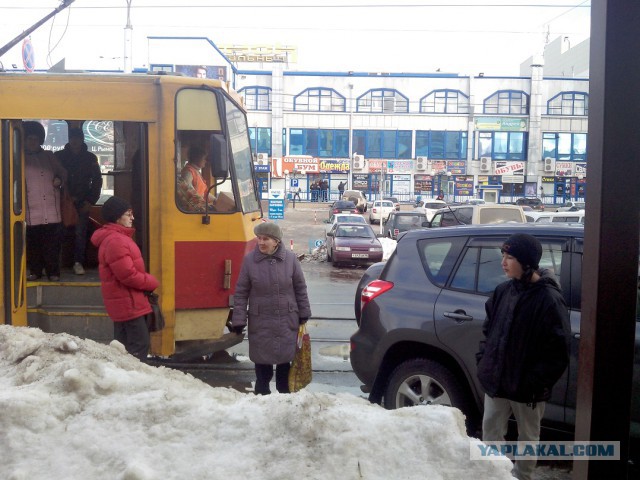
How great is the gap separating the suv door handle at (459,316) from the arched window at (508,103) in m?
54.7

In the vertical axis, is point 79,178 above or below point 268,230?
above

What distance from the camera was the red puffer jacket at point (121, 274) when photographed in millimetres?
5340

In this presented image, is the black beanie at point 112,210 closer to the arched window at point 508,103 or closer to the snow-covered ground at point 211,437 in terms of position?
the snow-covered ground at point 211,437

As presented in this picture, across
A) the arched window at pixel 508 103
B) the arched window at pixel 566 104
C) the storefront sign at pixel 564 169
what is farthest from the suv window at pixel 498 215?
the arched window at pixel 566 104

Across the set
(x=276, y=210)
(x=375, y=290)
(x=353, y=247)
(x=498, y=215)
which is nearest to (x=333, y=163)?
(x=276, y=210)

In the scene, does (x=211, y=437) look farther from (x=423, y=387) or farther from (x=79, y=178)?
(x=79, y=178)

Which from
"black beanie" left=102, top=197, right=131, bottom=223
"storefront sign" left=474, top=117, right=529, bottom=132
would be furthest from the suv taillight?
"storefront sign" left=474, top=117, right=529, bottom=132

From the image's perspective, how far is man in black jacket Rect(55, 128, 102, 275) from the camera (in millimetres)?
7598

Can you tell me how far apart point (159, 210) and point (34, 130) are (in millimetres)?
1620

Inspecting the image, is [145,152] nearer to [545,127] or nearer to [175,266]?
[175,266]

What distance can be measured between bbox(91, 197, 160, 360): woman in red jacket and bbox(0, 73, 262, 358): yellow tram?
104 cm

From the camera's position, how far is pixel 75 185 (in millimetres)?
7684

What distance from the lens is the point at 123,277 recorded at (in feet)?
17.5

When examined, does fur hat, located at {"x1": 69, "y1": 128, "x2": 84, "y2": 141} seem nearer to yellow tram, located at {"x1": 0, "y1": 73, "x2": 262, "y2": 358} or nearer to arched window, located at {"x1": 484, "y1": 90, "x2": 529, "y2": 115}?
yellow tram, located at {"x1": 0, "y1": 73, "x2": 262, "y2": 358}
